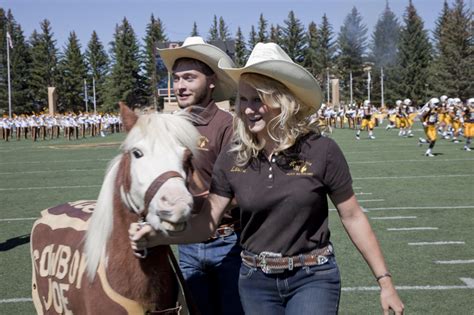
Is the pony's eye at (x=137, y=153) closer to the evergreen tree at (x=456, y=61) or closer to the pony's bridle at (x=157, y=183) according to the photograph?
the pony's bridle at (x=157, y=183)

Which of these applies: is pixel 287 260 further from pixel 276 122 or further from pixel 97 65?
pixel 97 65

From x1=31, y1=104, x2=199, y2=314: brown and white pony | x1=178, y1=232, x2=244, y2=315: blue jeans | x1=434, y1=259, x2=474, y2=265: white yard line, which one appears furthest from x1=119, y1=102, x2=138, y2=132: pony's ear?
x1=434, y1=259, x2=474, y2=265: white yard line

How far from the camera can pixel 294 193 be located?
2850 mm

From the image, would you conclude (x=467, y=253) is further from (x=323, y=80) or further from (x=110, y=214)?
(x=323, y=80)

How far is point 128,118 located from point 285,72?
81cm

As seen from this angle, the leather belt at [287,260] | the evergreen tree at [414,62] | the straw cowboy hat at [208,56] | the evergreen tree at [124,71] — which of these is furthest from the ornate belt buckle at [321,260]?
the evergreen tree at [414,62]

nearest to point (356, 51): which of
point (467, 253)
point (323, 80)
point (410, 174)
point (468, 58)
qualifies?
point (323, 80)

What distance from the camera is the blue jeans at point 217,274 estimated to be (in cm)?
359

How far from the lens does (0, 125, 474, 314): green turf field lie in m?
5.82

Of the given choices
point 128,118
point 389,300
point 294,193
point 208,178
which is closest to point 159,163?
point 128,118

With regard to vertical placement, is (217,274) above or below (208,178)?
below

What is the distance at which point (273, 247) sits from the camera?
2896 mm

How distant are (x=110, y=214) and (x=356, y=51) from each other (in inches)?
3515

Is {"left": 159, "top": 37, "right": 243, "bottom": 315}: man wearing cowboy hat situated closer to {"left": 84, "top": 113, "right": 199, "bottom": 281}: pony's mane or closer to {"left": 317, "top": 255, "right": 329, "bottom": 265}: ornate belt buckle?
{"left": 84, "top": 113, "right": 199, "bottom": 281}: pony's mane
